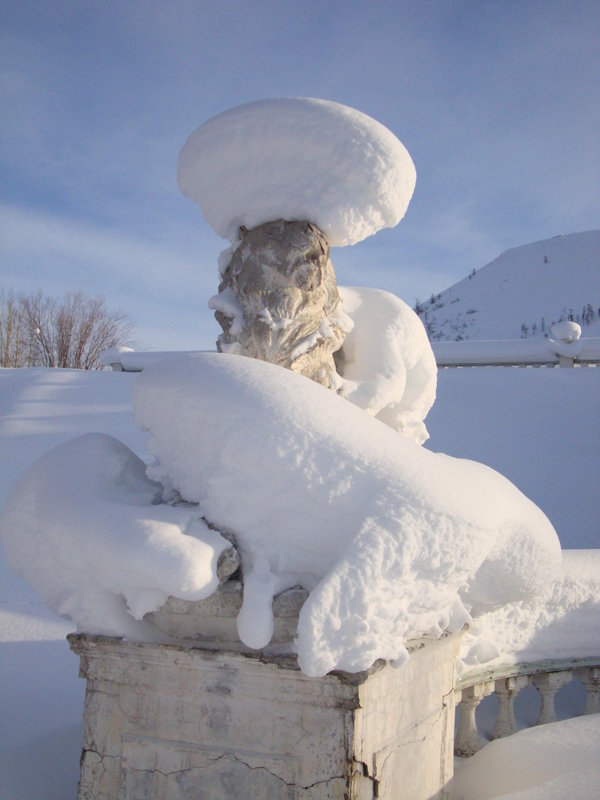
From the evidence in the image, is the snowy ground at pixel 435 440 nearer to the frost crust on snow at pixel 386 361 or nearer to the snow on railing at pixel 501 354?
the snow on railing at pixel 501 354

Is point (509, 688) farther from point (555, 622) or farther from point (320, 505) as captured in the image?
point (320, 505)

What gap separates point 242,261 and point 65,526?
2.85 ft

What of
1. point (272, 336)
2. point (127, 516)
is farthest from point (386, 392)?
point (127, 516)

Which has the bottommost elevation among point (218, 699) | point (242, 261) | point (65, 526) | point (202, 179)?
point (218, 699)

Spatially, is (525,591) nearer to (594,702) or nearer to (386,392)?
(386,392)

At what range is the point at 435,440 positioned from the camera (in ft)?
26.6

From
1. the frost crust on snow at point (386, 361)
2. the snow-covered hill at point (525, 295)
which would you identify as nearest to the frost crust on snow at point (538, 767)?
the frost crust on snow at point (386, 361)

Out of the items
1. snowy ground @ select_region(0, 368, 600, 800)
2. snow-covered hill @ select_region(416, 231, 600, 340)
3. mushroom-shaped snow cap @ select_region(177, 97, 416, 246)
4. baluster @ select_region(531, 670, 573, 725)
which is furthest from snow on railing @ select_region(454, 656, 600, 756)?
snow-covered hill @ select_region(416, 231, 600, 340)

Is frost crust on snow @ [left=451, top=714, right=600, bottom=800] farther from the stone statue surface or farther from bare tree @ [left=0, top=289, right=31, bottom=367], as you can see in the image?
bare tree @ [left=0, top=289, right=31, bottom=367]

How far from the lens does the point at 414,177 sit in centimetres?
201

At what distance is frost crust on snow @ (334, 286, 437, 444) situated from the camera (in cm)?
216

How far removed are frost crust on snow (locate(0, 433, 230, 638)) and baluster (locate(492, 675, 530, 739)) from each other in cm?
138

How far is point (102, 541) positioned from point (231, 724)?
1.57 ft

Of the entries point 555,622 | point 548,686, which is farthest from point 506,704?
point 555,622
